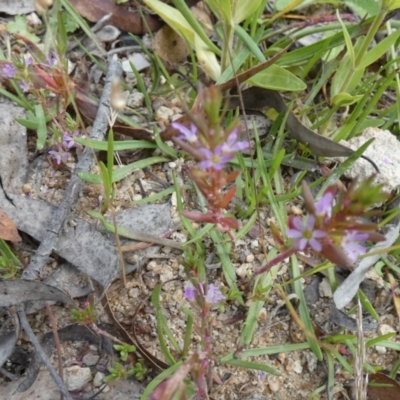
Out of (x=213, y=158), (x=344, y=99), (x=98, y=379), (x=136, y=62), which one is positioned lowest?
(x=98, y=379)

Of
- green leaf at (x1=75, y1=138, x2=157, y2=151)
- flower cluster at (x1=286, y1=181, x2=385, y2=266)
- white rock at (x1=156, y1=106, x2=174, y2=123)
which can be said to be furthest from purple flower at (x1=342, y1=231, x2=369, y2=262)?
white rock at (x1=156, y1=106, x2=174, y2=123)

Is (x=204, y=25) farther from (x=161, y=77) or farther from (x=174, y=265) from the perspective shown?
(x=174, y=265)

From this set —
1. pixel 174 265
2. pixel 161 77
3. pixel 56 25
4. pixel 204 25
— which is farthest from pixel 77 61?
pixel 174 265

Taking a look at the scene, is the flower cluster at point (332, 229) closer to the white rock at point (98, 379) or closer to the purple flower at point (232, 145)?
the purple flower at point (232, 145)

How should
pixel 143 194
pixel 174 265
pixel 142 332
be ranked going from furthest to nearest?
pixel 143 194, pixel 174 265, pixel 142 332

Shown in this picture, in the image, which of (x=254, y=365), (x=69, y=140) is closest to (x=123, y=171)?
(x=69, y=140)

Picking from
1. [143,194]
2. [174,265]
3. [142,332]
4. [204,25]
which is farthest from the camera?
[204,25]

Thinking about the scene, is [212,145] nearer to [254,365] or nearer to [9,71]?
[254,365]
